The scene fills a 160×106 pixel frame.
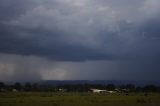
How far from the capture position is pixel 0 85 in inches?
7318

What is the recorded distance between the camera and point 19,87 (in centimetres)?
17900

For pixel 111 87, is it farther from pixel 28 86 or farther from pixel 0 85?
pixel 0 85

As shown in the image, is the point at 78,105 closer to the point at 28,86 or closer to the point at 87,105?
the point at 87,105

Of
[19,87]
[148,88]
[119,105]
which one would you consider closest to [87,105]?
[119,105]

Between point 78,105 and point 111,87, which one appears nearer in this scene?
point 78,105

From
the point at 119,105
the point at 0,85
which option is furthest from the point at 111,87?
the point at 119,105

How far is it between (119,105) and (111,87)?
413ft

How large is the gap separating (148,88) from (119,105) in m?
105

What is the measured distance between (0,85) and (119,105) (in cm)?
13810

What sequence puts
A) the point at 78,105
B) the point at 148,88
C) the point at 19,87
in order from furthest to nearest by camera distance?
1. the point at 19,87
2. the point at 148,88
3. the point at 78,105

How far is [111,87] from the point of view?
183 meters

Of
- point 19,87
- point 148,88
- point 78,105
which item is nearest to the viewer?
point 78,105

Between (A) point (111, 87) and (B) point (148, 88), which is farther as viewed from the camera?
(A) point (111, 87)

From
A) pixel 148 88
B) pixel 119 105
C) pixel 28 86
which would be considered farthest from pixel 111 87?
pixel 119 105
